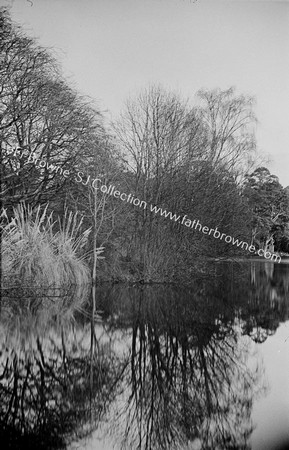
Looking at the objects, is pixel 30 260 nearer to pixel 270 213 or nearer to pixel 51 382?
pixel 51 382

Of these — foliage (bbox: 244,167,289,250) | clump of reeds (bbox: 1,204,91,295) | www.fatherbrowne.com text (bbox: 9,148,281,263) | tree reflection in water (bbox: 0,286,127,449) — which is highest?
foliage (bbox: 244,167,289,250)

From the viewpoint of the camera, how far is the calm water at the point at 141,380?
2143mm

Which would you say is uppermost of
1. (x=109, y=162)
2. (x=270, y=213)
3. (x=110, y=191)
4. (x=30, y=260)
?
(x=270, y=213)

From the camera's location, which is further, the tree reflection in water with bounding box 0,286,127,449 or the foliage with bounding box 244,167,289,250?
the foliage with bounding box 244,167,289,250

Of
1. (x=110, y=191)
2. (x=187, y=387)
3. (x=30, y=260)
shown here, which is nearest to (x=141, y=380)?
(x=187, y=387)

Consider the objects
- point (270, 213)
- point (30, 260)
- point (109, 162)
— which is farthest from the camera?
point (270, 213)

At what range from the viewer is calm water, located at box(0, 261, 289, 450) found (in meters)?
2.14

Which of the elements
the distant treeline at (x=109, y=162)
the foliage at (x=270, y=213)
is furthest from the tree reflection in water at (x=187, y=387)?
the foliage at (x=270, y=213)

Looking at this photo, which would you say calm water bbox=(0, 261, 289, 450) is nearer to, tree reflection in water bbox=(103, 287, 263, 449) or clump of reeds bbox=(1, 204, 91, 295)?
tree reflection in water bbox=(103, 287, 263, 449)

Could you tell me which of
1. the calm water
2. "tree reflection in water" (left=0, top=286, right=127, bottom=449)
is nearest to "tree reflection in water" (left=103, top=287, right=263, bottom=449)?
the calm water

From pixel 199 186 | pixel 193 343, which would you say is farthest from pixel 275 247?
pixel 193 343

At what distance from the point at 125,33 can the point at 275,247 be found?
24.6 meters

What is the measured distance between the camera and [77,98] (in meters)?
9.91

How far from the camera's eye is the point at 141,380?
9.41 feet
